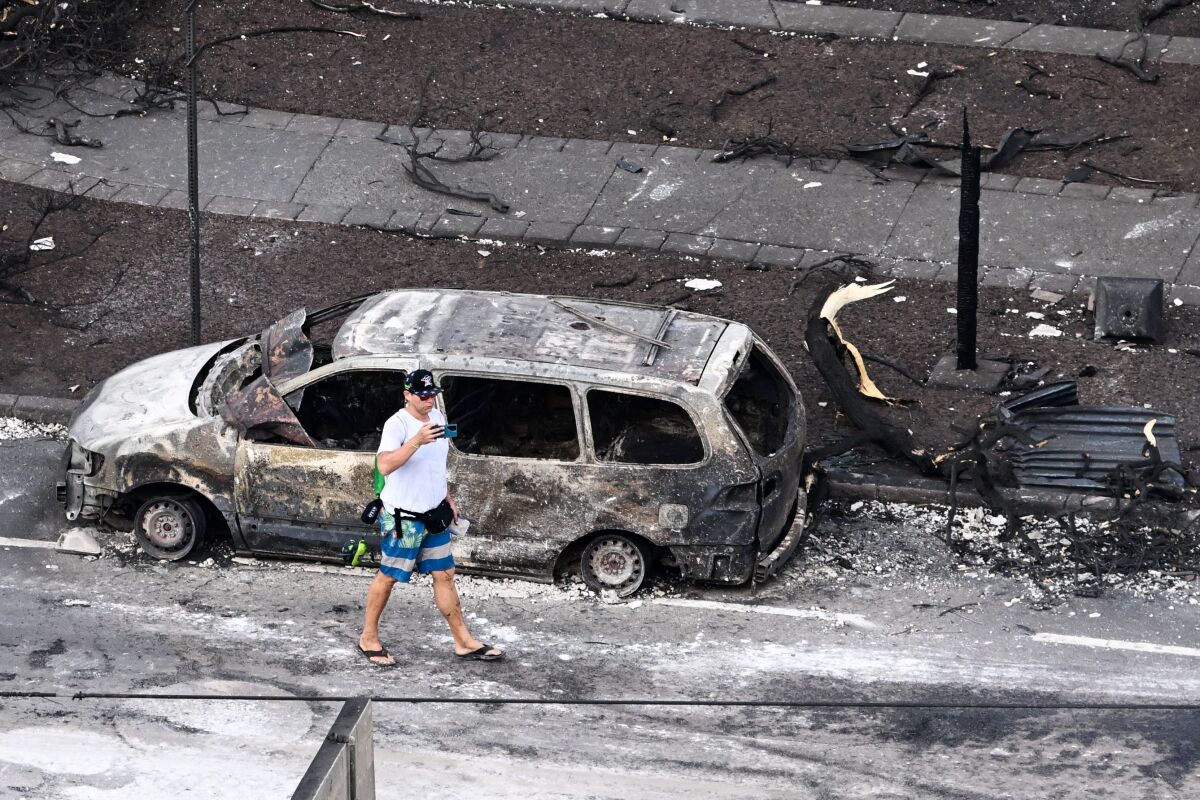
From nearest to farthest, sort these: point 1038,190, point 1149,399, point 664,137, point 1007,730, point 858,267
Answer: point 1007,730, point 1149,399, point 858,267, point 1038,190, point 664,137

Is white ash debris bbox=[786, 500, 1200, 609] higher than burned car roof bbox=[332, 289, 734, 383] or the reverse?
the reverse

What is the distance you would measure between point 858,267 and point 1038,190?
213 centimetres

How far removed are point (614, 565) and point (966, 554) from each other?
7.46 ft

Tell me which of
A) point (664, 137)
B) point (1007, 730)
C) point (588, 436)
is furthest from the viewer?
point (664, 137)

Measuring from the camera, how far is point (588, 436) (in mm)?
9750

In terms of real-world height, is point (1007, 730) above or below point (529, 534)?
below

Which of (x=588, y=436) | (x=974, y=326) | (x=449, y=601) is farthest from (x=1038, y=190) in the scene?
(x=449, y=601)

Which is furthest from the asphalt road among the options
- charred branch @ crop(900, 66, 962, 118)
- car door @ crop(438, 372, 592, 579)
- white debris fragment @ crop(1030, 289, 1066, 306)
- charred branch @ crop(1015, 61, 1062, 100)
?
charred branch @ crop(1015, 61, 1062, 100)

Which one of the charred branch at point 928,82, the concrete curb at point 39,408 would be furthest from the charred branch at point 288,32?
the concrete curb at point 39,408

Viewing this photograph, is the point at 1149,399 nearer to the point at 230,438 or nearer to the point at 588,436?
the point at 588,436

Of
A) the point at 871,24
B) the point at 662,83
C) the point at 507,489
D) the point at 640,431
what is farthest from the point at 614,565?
the point at 871,24

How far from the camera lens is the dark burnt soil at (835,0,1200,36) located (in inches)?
679

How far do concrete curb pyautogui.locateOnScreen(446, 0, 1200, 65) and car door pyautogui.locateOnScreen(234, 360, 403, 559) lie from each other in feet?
28.8

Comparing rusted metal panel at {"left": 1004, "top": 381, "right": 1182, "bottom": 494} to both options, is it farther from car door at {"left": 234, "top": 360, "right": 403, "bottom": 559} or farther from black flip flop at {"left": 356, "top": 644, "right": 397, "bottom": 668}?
black flip flop at {"left": 356, "top": 644, "right": 397, "bottom": 668}
